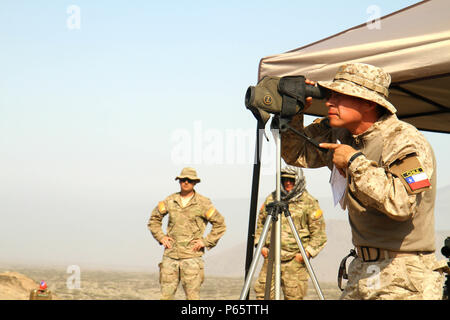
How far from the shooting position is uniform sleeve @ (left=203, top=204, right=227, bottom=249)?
8.54 metres

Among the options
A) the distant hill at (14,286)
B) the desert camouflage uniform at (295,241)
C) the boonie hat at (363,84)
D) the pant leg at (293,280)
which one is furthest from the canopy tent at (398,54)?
the distant hill at (14,286)

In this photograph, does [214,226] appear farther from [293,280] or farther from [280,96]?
[280,96]

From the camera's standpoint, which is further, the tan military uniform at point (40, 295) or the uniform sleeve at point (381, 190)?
the tan military uniform at point (40, 295)

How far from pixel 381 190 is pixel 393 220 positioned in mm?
376

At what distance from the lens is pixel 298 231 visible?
25.9 ft

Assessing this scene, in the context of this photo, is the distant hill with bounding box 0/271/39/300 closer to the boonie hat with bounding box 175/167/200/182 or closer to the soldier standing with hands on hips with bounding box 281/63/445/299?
the boonie hat with bounding box 175/167/200/182

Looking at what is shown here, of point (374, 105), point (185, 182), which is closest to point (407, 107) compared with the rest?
point (374, 105)

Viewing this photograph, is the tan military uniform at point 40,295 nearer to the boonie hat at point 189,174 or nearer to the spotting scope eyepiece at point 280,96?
the boonie hat at point 189,174

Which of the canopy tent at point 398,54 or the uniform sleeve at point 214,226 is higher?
the canopy tent at point 398,54

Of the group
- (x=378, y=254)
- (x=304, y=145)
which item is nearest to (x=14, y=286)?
(x=304, y=145)

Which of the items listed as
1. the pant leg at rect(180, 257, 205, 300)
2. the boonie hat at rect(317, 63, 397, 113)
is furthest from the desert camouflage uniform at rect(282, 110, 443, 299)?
the pant leg at rect(180, 257, 205, 300)

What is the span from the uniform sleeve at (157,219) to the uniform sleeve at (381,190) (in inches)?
245

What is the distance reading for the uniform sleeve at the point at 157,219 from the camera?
8.66 metres

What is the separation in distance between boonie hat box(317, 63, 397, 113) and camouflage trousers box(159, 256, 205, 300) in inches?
215
